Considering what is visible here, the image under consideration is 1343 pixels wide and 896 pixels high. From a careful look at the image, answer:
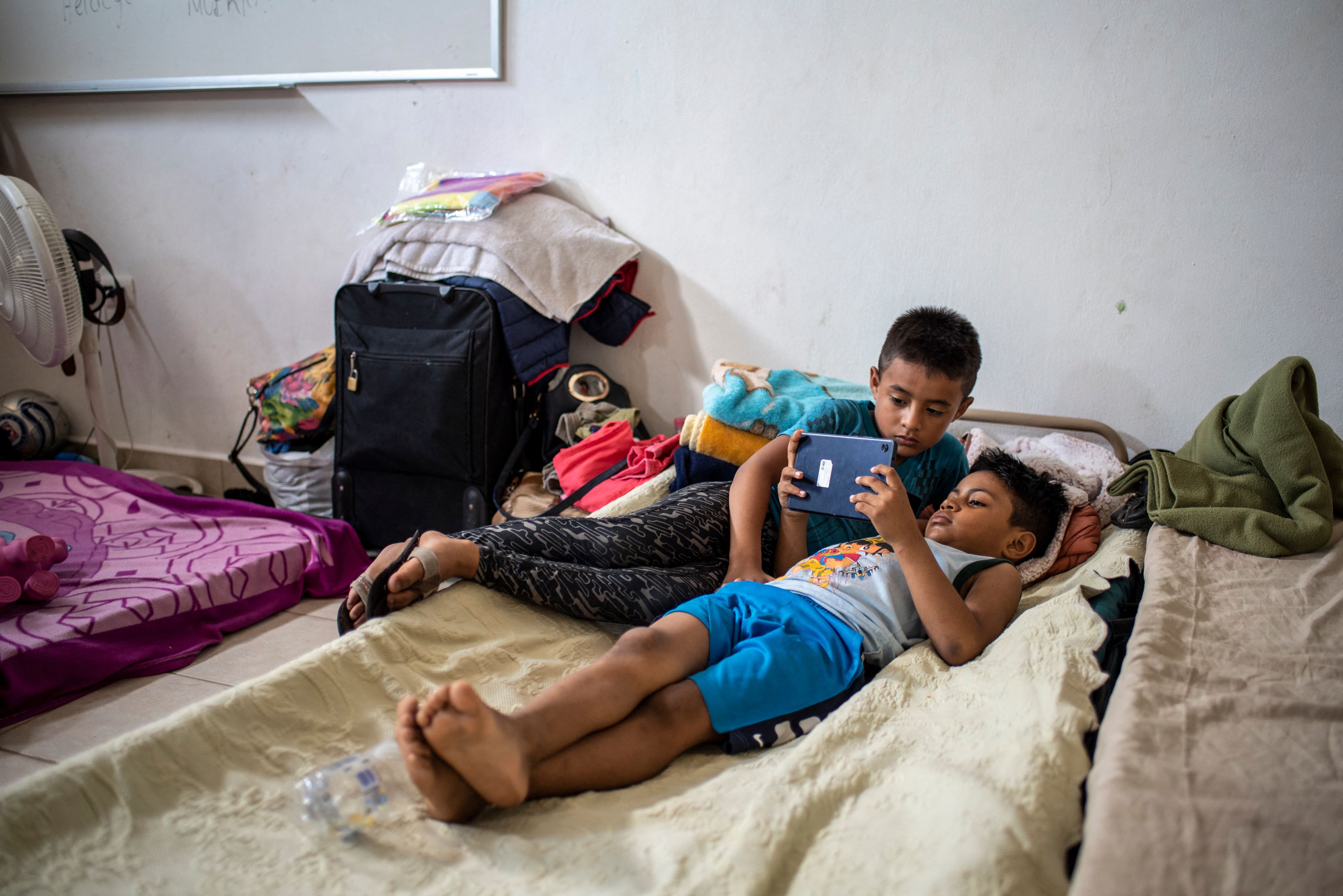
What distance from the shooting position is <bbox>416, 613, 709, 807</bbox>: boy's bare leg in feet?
2.62

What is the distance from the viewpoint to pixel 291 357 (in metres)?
2.78

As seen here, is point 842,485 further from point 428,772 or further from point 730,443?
point 428,772

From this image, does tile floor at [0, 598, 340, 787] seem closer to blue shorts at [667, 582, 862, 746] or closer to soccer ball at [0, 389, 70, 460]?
blue shorts at [667, 582, 862, 746]

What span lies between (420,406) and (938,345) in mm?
1428

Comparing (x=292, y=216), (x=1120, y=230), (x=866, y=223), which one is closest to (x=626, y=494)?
(x=866, y=223)

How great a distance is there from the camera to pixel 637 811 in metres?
0.88

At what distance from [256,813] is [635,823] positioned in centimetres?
42

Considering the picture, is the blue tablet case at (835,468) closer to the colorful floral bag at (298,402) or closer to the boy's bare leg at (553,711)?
the boy's bare leg at (553,711)

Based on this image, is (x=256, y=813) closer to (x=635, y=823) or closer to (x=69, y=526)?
(x=635, y=823)

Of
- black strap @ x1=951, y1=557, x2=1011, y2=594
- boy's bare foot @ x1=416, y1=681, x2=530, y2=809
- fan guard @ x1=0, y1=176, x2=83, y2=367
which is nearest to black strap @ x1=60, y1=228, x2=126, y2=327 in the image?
fan guard @ x1=0, y1=176, x2=83, y2=367

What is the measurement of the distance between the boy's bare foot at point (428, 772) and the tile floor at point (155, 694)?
0.62 m

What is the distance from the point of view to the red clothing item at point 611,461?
1932 millimetres

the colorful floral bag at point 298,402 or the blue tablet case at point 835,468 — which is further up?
the blue tablet case at point 835,468

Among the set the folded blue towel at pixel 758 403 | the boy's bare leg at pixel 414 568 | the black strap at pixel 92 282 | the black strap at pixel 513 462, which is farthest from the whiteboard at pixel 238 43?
the boy's bare leg at pixel 414 568
